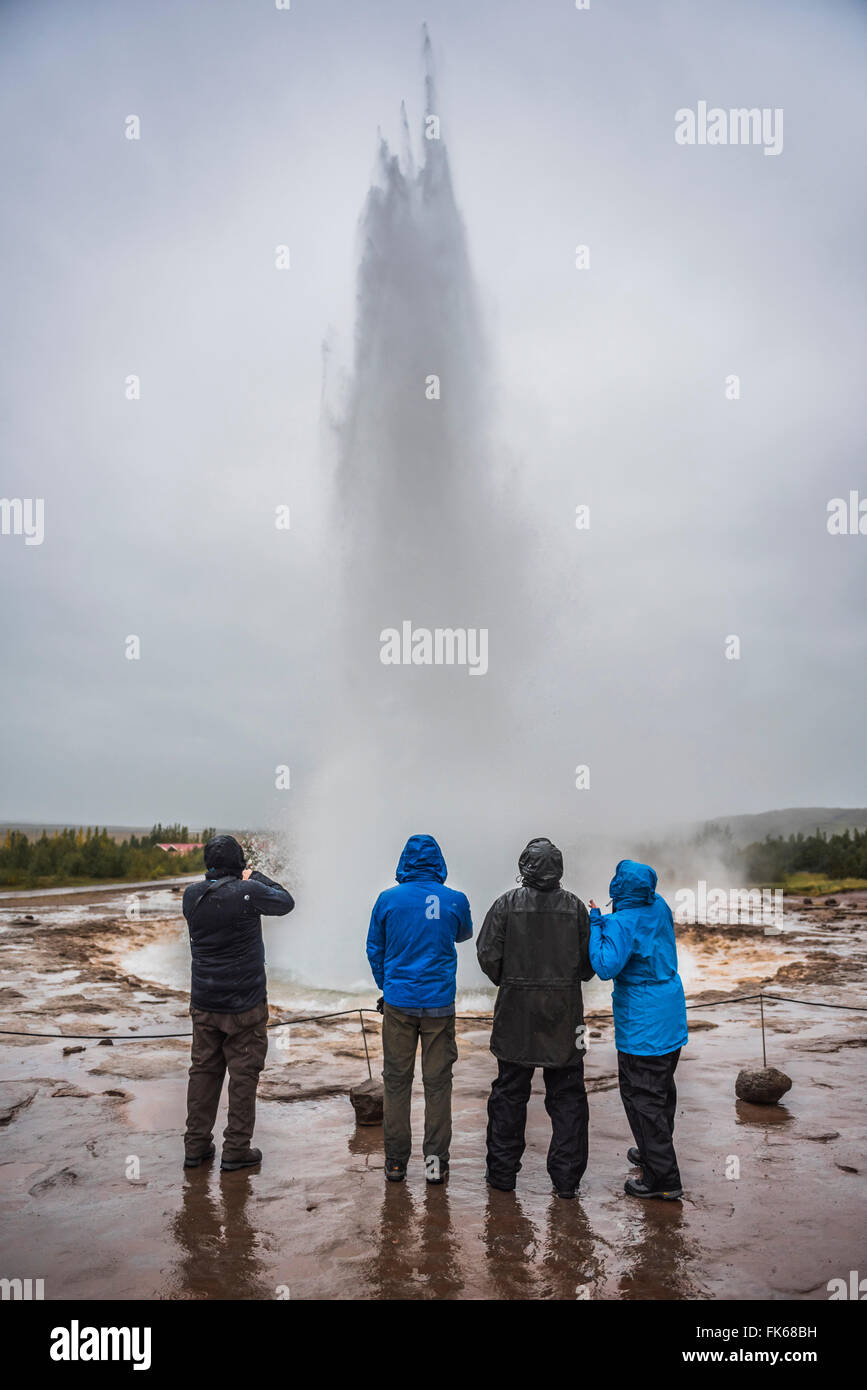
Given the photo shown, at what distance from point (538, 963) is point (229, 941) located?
1.92 meters

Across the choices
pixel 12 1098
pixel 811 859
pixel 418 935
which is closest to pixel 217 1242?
pixel 418 935

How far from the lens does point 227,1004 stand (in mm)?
5102

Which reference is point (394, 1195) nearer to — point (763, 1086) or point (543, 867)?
point (543, 867)

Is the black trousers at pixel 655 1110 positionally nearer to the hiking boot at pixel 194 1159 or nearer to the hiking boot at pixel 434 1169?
the hiking boot at pixel 434 1169

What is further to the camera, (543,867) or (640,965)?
(543,867)

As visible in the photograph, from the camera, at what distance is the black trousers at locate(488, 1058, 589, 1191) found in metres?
4.73

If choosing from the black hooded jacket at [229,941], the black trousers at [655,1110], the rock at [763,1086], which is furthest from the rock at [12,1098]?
the rock at [763,1086]

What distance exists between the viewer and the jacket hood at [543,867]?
479 cm
